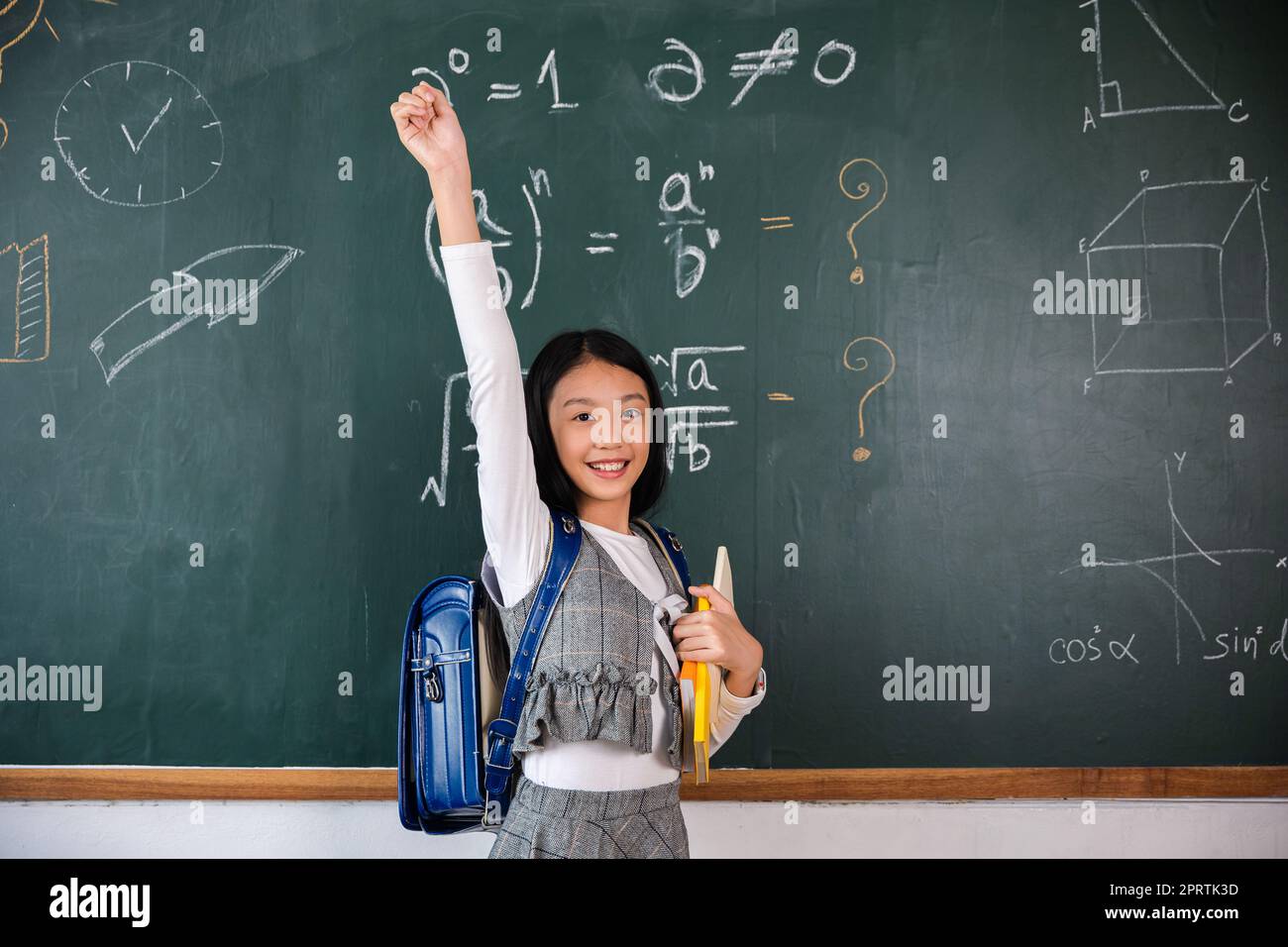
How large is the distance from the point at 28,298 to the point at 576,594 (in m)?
1.66

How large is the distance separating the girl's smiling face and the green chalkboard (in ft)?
2.30

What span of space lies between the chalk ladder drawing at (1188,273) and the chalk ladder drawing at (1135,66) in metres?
0.19

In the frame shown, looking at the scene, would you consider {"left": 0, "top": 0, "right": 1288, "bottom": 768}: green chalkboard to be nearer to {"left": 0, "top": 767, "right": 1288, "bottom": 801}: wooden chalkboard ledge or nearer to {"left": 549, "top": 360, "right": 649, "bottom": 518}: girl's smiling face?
{"left": 0, "top": 767, "right": 1288, "bottom": 801}: wooden chalkboard ledge

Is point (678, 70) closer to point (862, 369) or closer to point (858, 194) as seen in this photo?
point (858, 194)

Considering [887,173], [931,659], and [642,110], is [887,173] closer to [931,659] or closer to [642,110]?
[642,110]

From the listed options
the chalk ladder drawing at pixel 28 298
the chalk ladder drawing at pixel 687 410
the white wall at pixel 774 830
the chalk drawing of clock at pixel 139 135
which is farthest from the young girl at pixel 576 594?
the chalk ladder drawing at pixel 28 298

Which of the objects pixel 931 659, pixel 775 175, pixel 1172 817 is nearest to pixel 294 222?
pixel 775 175

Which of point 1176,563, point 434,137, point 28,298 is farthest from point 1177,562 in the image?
point 28,298

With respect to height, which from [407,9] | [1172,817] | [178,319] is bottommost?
[1172,817]

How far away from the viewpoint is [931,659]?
2.15 meters

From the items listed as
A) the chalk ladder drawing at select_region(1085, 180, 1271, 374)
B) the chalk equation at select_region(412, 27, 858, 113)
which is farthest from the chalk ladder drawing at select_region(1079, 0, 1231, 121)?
the chalk equation at select_region(412, 27, 858, 113)

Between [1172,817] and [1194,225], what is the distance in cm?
140

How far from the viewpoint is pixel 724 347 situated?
2.15 m

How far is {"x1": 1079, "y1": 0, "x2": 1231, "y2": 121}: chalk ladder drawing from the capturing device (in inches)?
85.3
